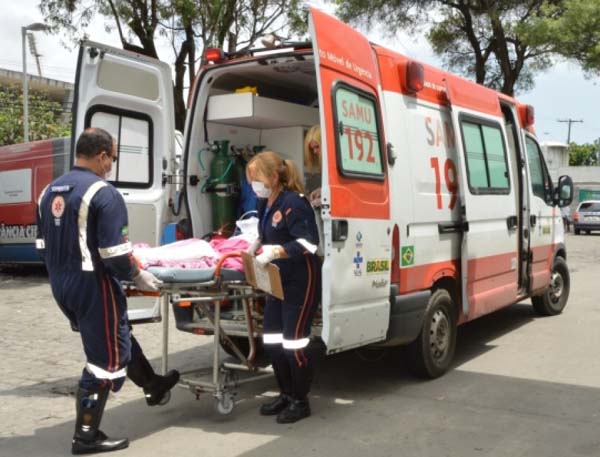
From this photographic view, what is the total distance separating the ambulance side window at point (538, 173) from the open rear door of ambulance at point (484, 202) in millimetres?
540

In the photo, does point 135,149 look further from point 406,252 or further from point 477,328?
point 477,328

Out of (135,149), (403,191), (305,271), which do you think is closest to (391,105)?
(403,191)

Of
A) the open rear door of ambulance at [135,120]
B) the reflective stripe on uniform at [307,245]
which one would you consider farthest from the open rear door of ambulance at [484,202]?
the open rear door of ambulance at [135,120]

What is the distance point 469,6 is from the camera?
56.3ft

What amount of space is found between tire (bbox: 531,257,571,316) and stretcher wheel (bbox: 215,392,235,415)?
5085 millimetres

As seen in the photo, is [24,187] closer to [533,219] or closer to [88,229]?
[533,219]

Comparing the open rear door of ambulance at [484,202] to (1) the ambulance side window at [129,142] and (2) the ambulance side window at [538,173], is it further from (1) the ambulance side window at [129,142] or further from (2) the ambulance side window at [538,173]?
(1) the ambulance side window at [129,142]

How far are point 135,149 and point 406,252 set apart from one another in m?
2.30

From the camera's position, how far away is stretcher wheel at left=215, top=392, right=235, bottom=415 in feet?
16.2

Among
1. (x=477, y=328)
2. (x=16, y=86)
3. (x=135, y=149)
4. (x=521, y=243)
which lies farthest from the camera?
(x=16, y=86)

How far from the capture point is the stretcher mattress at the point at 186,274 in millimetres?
4586

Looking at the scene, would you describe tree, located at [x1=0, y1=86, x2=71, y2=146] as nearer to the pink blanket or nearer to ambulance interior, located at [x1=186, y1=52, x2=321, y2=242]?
ambulance interior, located at [x1=186, y1=52, x2=321, y2=242]

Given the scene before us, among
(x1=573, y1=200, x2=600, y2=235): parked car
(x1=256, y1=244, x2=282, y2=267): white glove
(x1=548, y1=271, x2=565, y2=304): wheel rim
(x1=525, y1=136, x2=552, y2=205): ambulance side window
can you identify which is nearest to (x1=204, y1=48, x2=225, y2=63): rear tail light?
(x1=256, y1=244, x2=282, y2=267): white glove

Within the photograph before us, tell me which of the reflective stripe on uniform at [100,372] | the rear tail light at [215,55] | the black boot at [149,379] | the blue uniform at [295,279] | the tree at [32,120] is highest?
the tree at [32,120]
